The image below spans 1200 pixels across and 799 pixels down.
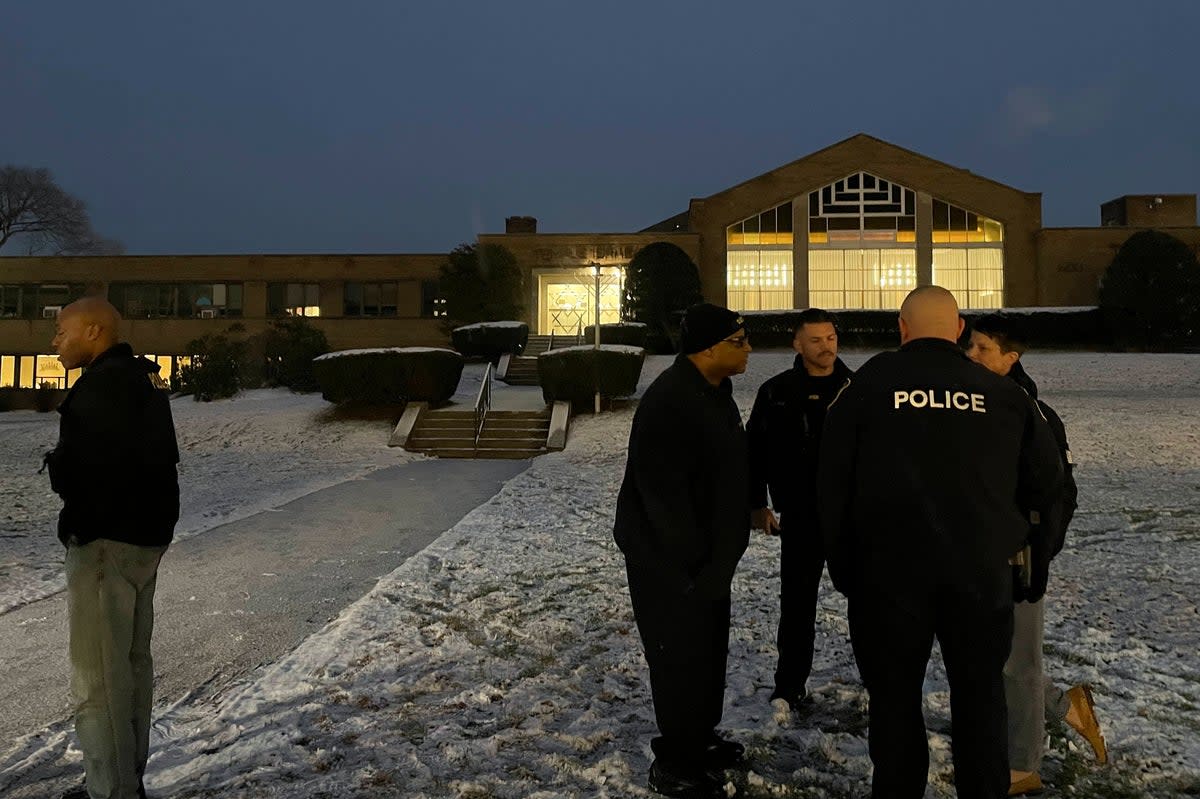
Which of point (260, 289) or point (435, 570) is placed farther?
point (260, 289)

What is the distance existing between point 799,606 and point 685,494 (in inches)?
51.2

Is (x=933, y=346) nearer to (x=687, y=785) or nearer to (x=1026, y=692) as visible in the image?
(x=1026, y=692)

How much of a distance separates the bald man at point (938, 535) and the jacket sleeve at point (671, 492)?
606mm

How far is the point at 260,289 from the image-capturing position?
3528 cm

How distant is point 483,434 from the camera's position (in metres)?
15.2

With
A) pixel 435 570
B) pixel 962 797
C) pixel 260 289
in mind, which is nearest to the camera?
pixel 962 797

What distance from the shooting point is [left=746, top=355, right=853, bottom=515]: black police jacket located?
3.83 metres

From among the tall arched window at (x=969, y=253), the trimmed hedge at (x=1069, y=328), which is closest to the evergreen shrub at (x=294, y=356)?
the trimmed hedge at (x=1069, y=328)

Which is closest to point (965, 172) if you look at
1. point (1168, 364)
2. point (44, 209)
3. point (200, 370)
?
point (1168, 364)

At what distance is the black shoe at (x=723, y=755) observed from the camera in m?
3.04

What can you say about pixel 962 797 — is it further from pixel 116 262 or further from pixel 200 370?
pixel 116 262

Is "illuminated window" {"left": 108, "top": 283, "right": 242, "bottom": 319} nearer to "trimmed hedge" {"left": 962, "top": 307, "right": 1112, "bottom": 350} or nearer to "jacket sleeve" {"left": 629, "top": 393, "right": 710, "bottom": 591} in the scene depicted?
"trimmed hedge" {"left": 962, "top": 307, "right": 1112, "bottom": 350}

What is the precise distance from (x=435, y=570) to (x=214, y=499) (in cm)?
531

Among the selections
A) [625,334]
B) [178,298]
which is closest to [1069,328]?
[625,334]
